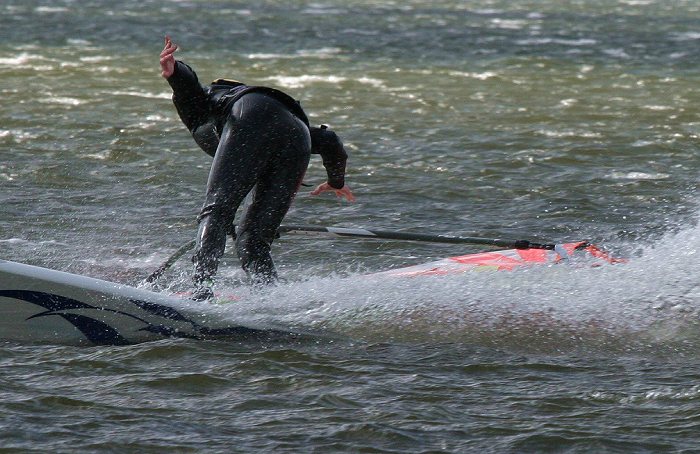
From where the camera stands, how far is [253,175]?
850cm

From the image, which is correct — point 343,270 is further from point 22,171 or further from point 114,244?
point 22,171

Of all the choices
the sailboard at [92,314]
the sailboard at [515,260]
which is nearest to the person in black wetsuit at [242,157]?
the sailboard at [92,314]

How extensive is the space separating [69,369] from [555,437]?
2.86 m

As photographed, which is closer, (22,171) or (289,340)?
(289,340)

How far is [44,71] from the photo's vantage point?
73.4 feet

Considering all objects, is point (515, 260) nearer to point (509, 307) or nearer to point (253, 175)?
point (509, 307)

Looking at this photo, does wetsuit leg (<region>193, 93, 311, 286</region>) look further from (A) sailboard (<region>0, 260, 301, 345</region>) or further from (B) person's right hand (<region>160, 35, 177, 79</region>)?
(B) person's right hand (<region>160, 35, 177, 79</region>)

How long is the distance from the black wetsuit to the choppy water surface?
1.19 feet

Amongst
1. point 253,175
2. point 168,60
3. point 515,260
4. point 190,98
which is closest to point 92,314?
point 253,175

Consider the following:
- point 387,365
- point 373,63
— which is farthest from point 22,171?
point 373,63

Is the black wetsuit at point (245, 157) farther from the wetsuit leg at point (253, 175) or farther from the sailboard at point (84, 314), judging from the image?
the sailboard at point (84, 314)

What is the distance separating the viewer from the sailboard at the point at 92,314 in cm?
818

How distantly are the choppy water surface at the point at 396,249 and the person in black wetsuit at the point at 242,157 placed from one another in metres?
0.33

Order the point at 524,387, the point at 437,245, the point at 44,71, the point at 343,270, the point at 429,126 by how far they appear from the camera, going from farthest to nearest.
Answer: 1. the point at 44,71
2. the point at 429,126
3. the point at 437,245
4. the point at 343,270
5. the point at 524,387
